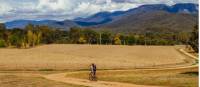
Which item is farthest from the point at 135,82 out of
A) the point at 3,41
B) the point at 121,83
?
the point at 3,41

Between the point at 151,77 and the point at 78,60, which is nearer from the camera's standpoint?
the point at 151,77

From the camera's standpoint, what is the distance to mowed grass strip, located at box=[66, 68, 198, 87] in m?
46.7

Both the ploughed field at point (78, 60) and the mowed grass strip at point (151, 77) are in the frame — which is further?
the ploughed field at point (78, 60)

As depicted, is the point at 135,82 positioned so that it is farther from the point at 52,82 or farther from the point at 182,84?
the point at 52,82

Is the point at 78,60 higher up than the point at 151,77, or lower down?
lower down

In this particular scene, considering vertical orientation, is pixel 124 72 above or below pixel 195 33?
below

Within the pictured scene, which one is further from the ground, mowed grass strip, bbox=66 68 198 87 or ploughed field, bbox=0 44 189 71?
mowed grass strip, bbox=66 68 198 87

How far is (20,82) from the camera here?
157ft

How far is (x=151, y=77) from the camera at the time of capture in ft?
180

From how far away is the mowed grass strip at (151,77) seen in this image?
46656 mm

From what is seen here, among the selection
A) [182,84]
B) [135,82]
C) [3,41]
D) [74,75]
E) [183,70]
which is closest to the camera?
[182,84]

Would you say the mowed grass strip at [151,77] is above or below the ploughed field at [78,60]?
above

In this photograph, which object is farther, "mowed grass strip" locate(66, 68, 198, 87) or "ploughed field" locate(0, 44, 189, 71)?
"ploughed field" locate(0, 44, 189, 71)

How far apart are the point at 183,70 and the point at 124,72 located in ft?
36.1
